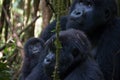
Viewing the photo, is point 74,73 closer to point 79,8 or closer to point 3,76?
point 3,76

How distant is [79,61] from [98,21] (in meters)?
1.02

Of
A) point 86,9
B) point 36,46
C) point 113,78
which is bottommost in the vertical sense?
point 113,78

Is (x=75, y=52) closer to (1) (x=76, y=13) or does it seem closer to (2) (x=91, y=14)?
(1) (x=76, y=13)

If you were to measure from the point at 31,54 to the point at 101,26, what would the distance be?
0.79 metres

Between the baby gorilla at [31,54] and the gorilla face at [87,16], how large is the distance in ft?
1.21

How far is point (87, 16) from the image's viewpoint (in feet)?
14.9

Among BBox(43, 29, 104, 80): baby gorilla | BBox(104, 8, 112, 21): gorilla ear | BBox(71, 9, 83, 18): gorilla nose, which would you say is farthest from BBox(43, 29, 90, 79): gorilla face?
BBox(104, 8, 112, 21): gorilla ear

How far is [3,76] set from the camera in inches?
154

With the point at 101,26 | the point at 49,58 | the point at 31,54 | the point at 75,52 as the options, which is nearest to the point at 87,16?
the point at 101,26

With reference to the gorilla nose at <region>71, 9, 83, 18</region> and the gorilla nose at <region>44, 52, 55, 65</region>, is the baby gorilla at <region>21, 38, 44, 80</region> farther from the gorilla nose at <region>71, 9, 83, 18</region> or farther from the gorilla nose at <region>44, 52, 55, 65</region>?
the gorilla nose at <region>44, 52, 55, 65</region>

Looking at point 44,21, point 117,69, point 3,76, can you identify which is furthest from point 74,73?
point 44,21

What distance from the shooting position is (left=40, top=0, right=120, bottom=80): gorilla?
4.47 metres

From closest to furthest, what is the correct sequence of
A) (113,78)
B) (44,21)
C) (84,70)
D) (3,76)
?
(84,70)
(3,76)
(113,78)
(44,21)

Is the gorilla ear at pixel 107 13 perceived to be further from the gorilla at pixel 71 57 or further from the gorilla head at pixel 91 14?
the gorilla at pixel 71 57
